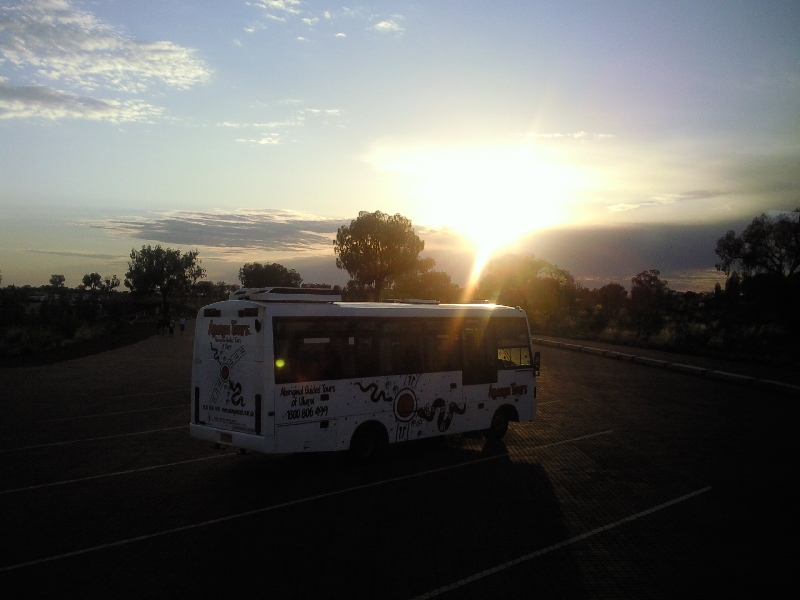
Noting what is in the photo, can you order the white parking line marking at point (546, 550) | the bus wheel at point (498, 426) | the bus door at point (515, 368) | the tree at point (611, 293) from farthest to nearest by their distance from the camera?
the tree at point (611, 293) → the bus door at point (515, 368) → the bus wheel at point (498, 426) → the white parking line marking at point (546, 550)

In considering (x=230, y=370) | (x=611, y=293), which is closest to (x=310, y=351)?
(x=230, y=370)

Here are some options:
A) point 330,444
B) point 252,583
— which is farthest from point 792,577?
point 330,444

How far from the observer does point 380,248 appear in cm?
7650

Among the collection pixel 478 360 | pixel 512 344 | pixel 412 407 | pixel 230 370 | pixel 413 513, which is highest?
pixel 512 344

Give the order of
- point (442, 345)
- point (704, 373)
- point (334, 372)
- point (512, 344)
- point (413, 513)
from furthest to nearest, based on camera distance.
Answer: point (704, 373) < point (512, 344) < point (442, 345) < point (334, 372) < point (413, 513)

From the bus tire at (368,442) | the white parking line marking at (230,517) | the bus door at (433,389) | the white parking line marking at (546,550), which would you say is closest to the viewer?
the white parking line marking at (546,550)

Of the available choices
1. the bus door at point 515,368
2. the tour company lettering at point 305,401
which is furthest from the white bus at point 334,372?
the bus door at point 515,368

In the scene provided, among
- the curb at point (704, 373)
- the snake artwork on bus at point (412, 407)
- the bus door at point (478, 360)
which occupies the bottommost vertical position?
the curb at point (704, 373)

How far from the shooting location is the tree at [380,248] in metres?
76.1

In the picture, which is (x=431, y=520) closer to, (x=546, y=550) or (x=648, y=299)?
(x=546, y=550)

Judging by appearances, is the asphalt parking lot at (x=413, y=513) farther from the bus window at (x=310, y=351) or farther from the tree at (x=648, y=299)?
the tree at (x=648, y=299)

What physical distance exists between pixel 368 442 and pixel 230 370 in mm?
2735

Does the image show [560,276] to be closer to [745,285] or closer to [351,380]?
[745,285]

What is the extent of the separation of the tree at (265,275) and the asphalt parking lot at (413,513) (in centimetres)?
9219
